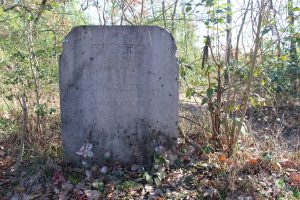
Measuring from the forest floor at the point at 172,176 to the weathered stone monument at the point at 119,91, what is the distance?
23cm

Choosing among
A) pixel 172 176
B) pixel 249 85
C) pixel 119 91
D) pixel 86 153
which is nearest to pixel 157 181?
pixel 172 176

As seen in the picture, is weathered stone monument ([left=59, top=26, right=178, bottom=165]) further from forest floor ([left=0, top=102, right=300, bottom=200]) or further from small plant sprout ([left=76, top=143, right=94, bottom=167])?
forest floor ([left=0, top=102, right=300, bottom=200])

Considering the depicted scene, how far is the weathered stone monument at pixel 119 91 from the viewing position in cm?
334

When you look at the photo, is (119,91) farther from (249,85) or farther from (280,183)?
(280,183)

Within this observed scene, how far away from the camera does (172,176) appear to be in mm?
3330

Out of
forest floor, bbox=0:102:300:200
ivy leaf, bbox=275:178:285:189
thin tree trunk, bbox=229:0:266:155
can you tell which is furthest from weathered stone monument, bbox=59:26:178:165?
ivy leaf, bbox=275:178:285:189

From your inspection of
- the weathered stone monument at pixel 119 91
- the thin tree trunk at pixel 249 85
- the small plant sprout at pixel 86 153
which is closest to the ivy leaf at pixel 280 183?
the thin tree trunk at pixel 249 85

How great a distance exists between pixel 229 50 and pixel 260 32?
1.34 ft

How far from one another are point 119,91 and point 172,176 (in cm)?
95

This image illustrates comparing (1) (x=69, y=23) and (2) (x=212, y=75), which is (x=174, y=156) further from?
(1) (x=69, y=23)

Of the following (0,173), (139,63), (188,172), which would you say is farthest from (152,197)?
(0,173)

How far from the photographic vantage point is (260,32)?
11.0ft

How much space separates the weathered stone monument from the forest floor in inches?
9.1

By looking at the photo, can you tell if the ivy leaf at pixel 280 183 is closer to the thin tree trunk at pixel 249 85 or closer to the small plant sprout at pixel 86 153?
the thin tree trunk at pixel 249 85
